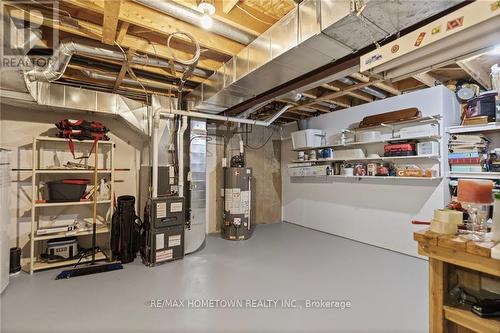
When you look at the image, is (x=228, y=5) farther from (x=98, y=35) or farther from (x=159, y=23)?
(x=98, y=35)

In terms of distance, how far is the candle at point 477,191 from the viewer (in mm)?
1189

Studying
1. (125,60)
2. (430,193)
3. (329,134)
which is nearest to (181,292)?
(125,60)

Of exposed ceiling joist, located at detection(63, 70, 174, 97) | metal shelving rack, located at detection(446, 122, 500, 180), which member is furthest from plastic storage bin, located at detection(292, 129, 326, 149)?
exposed ceiling joist, located at detection(63, 70, 174, 97)

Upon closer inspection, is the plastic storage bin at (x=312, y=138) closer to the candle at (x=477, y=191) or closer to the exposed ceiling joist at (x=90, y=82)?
the exposed ceiling joist at (x=90, y=82)

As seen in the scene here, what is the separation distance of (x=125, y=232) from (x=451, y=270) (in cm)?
350

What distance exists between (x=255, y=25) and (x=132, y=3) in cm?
102

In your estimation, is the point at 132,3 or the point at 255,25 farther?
the point at 255,25

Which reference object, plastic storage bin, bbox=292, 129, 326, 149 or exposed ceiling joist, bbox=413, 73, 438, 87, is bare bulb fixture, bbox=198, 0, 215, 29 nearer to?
exposed ceiling joist, bbox=413, 73, 438, 87

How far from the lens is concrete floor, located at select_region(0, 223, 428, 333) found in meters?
2.00

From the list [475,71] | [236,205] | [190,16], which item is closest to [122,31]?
[190,16]

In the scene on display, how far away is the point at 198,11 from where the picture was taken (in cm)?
190

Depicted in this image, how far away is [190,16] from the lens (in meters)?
1.90

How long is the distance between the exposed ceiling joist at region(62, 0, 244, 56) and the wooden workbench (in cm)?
228

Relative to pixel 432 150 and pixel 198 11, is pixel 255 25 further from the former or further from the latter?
pixel 432 150
